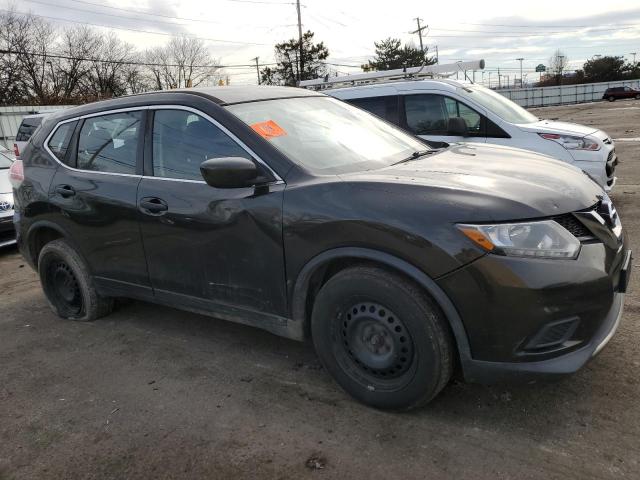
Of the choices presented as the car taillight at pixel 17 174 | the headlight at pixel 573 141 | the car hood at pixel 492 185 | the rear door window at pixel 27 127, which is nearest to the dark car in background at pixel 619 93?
the headlight at pixel 573 141

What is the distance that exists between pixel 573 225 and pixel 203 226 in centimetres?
199

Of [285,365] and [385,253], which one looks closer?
[385,253]

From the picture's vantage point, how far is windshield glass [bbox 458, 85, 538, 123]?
698 centimetres

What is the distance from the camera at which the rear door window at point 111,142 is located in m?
3.64

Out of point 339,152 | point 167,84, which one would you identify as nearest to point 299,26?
point 167,84

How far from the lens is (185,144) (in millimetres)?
3385

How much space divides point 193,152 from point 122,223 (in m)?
0.75

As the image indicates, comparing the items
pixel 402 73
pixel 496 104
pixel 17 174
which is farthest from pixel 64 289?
pixel 402 73

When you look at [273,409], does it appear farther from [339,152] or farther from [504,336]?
[339,152]

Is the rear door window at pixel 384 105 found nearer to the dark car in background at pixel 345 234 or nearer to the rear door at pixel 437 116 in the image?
the rear door at pixel 437 116

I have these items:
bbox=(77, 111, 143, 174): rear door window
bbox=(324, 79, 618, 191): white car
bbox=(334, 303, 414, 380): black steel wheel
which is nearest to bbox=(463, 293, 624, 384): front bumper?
bbox=(334, 303, 414, 380): black steel wheel

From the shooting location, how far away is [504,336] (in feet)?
7.73

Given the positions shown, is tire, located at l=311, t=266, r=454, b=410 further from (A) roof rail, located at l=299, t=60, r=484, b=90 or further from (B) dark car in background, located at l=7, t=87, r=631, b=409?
(A) roof rail, located at l=299, t=60, r=484, b=90

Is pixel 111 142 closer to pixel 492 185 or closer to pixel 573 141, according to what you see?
pixel 492 185
